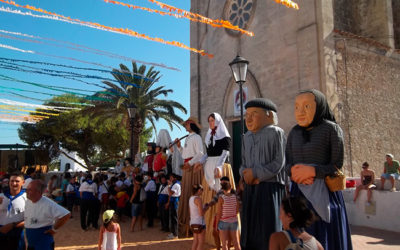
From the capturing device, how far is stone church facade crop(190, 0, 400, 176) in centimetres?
A: 1080

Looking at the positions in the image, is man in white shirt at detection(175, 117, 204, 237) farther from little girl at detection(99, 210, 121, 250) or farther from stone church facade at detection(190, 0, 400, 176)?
stone church facade at detection(190, 0, 400, 176)

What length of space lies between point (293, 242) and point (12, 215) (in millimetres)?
4256

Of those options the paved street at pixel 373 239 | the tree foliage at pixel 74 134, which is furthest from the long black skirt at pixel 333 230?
the tree foliage at pixel 74 134

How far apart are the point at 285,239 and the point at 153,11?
7.00m

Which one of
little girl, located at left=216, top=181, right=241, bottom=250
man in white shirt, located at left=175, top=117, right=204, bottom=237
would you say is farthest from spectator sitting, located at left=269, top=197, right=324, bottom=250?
man in white shirt, located at left=175, top=117, right=204, bottom=237

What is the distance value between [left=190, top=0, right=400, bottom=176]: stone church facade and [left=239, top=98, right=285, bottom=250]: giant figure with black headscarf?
24.4 ft

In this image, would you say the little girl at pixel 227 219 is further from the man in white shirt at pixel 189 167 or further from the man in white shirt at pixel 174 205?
the man in white shirt at pixel 174 205

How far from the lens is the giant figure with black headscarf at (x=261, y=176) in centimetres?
341

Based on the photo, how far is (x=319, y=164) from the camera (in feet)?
10.2

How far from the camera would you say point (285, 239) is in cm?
227

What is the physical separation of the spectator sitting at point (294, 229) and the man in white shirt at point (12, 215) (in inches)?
158

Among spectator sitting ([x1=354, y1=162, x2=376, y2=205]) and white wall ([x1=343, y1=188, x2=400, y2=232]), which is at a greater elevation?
spectator sitting ([x1=354, y1=162, x2=376, y2=205])

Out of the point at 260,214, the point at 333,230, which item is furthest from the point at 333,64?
the point at 333,230

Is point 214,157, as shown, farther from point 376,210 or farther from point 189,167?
point 376,210
